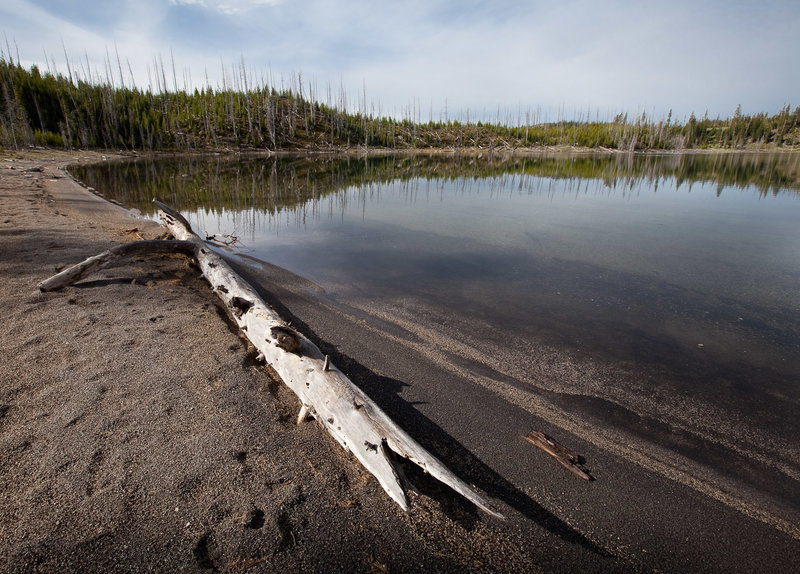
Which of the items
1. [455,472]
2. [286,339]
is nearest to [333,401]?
[286,339]

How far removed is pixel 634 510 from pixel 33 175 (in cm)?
3278

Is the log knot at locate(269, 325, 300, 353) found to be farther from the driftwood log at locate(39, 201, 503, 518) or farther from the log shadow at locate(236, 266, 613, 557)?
the log shadow at locate(236, 266, 613, 557)

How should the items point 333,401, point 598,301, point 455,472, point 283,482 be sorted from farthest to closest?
point 598,301 < point 333,401 < point 455,472 < point 283,482

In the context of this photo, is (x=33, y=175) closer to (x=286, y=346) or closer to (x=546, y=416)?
(x=286, y=346)

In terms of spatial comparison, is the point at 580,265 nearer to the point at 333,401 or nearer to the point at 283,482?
the point at 333,401

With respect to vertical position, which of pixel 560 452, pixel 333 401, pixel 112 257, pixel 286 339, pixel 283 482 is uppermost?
pixel 112 257

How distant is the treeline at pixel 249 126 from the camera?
56.2 metres

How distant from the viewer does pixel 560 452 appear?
3.75 m

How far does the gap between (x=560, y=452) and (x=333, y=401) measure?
7.36ft

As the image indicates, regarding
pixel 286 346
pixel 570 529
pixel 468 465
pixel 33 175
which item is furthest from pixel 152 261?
pixel 33 175

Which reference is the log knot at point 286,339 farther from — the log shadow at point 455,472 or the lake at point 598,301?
the lake at point 598,301

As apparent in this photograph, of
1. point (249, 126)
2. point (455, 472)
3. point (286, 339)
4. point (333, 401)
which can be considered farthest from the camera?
point (249, 126)

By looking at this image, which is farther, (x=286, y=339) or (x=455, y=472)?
(x=286, y=339)

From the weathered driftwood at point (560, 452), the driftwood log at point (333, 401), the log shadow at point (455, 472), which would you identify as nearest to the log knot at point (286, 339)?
the driftwood log at point (333, 401)
